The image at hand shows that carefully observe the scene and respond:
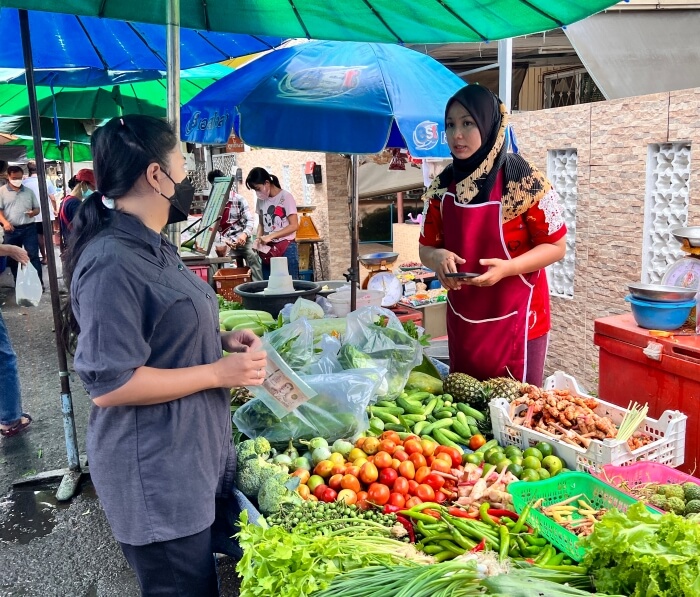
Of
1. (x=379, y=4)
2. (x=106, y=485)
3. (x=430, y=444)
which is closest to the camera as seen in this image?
(x=106, y=485)

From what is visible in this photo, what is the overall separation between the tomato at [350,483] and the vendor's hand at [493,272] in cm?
113

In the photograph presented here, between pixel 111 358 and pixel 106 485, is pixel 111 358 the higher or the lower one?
the higher one

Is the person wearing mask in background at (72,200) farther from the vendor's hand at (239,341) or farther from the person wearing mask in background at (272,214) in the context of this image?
the vendor's hand at (239,341)

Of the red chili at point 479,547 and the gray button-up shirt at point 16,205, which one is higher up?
the gray button-up shirt at point 16,205

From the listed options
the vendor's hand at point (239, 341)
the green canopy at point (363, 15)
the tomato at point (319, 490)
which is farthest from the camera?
the green canopy at point (363, 15)

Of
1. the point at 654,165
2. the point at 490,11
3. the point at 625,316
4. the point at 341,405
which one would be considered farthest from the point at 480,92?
the point at 654,165

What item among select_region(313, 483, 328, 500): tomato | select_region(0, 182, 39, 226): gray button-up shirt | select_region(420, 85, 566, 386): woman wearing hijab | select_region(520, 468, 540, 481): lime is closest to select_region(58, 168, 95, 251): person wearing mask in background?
select_region(420, 85, 566, 386): woman wearing hijab

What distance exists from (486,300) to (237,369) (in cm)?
175

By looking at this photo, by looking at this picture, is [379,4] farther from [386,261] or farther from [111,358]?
[386,261]

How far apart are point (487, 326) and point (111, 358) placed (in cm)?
214

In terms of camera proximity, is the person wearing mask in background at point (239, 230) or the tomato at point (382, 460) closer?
the tomato at point (382, 460)

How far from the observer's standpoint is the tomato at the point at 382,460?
8.35ft

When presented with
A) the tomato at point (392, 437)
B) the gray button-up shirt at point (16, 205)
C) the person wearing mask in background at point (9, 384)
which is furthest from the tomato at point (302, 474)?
the gray button-up shirt at point (16, 205)

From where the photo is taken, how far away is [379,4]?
2951 mm
